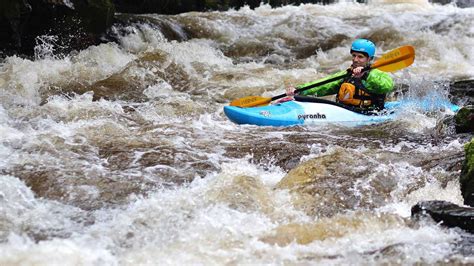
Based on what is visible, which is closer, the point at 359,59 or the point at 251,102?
the point at 251,102

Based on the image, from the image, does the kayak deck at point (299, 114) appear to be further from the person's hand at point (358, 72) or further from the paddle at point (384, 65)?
the person's hand at point (358, 72)

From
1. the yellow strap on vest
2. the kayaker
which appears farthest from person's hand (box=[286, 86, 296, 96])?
the yellow strap on vest

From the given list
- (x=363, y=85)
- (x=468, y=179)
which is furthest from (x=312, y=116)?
(x=468, y=179)

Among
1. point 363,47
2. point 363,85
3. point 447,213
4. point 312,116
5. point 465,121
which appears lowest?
point 312,116

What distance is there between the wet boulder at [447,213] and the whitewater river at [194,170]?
6 centimetres

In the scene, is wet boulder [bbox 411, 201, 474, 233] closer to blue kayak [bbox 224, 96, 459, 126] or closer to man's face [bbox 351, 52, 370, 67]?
blue kayak [bbox 224, 96, 459, 126]

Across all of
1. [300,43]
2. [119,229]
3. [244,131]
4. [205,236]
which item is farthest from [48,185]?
[300,43]

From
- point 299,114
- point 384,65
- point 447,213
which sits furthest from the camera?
point 384,65

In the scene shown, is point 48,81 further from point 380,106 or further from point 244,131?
point 380,106

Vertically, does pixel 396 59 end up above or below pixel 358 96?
above

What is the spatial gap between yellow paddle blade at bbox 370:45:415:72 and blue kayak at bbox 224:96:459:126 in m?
0.69

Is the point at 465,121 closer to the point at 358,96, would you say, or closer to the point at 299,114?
the point at 358,96

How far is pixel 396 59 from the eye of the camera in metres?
7.27

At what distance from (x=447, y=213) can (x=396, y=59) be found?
4.06 m
